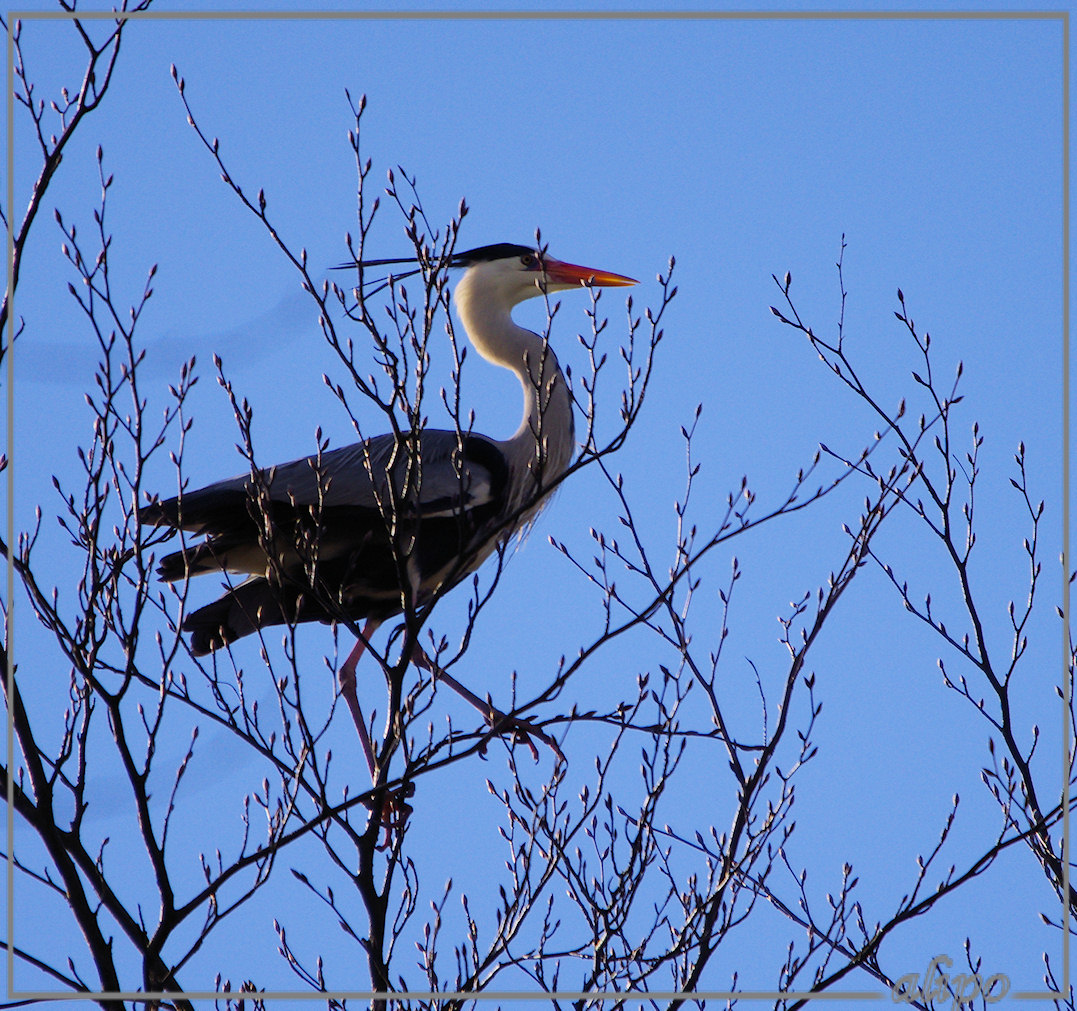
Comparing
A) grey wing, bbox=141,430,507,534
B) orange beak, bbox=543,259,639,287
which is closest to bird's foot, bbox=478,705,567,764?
grey wing, bbox=141,430,507,534

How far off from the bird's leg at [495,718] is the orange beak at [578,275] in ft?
5.50

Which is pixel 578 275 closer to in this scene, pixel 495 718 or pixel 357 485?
pixel 357 485

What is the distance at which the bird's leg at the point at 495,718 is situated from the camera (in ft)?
9.30

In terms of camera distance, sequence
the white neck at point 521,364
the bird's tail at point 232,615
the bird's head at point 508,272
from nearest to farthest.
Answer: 1. the bird's tail at point 232,615
2. the white neck at point 521,364
3. the bird's head at point 508,272

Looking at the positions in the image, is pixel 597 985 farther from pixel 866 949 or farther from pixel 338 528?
pixel 338 528

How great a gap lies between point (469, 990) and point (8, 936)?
108 cm

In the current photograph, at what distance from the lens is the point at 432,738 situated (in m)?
2.87

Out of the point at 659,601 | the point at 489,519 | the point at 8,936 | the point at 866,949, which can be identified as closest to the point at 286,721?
the point at 8,936

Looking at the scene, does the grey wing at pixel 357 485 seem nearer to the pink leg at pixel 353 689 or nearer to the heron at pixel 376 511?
the heron at pixel 376 511

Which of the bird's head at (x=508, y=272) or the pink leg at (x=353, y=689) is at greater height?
the bird's head at (x=508, y=272)

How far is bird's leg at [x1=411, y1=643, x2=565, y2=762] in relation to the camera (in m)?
2.84

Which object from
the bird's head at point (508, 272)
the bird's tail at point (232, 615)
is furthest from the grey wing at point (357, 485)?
the bird's head at point (508, 272)

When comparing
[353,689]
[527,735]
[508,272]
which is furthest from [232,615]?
[508,272]

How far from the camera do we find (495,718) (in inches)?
121
